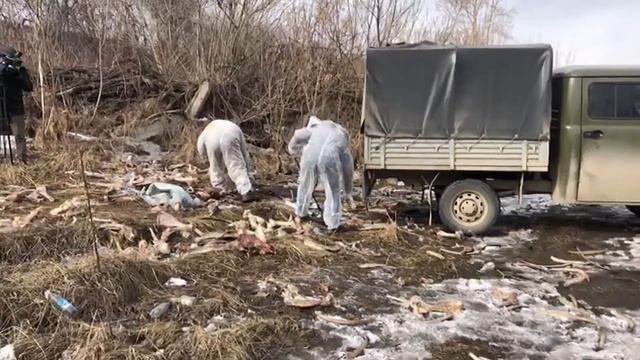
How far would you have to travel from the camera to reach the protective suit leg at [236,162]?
9.17 meters

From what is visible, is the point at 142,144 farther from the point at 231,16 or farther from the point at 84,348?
the point at 84,348

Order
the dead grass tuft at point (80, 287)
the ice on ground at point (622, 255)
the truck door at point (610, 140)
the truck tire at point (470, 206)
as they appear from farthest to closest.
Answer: the truck tire at point (470, 206)
the truck door at point (610, 140)
the ice on ground at point (622, 255)
the dead grass tuft at point (80, 287)

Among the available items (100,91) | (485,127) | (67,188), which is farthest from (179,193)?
(100,91)

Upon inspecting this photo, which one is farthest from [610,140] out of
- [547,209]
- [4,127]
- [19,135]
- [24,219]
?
[4,127]

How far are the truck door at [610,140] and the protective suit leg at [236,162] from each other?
450 centimetres

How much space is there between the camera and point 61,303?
15.8 ft

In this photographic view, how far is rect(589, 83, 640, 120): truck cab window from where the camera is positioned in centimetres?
761

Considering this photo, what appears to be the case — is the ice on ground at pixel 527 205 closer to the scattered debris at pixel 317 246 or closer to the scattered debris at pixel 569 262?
the scattered debris at pixel 569 262

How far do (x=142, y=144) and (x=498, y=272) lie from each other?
369 inches

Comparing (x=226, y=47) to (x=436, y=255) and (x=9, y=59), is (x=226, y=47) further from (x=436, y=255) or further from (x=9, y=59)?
(x=436, y=255)

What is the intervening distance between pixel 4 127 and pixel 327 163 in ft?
22.0

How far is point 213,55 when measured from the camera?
15.3 metres

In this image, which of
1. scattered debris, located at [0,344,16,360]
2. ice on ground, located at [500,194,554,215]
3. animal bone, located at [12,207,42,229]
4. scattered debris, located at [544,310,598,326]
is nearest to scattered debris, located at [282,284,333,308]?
scattered debris, located at [544,310,598,326]

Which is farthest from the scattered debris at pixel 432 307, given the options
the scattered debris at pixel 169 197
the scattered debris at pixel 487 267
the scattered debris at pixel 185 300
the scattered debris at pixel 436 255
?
the scattered debris at pixel 169 197
